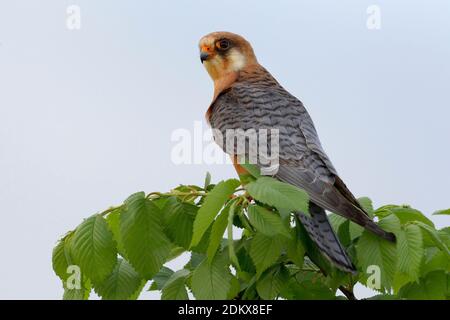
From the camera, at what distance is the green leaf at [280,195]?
9.91 ft

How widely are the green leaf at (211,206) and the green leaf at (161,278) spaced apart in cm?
69

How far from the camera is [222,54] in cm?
623

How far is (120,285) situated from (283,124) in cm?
180

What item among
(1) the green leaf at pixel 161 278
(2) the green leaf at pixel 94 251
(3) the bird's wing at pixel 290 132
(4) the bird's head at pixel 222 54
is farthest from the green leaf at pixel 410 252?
(4) the bird's head at pixel 222 54

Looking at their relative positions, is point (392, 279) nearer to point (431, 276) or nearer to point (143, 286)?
point (431, 276)

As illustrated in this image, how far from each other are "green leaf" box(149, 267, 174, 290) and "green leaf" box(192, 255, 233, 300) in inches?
18.2

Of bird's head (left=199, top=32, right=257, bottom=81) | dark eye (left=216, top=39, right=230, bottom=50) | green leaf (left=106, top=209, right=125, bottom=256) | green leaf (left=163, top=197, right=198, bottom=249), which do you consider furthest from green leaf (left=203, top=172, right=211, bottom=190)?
dark eye (left=216, top=39, right=230, bottom=50)

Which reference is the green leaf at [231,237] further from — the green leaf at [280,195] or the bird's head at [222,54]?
the bird's head at [222,54]

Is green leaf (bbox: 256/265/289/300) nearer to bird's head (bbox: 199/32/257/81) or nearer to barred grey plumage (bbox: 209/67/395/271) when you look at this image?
barred grey plumage (bbox: 209/67/395/271)

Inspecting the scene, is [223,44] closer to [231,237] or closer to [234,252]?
[234,252]

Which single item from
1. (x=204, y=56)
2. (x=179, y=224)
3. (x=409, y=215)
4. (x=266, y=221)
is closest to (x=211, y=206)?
(x=266, y=221)
